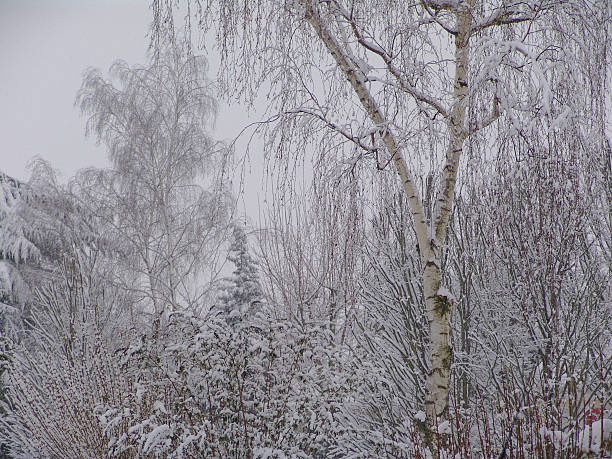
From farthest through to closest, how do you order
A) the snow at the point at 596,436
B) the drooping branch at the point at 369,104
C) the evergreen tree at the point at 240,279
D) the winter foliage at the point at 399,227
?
the evergreen tree at the point at 240,279 < the drooping branch at the point at 369,104 < the winter foliage at the point at 399,227 < the snow at the point at 596,436

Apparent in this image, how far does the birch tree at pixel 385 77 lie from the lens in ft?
11.4

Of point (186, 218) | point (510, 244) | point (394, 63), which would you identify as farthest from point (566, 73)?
point (186, 218)

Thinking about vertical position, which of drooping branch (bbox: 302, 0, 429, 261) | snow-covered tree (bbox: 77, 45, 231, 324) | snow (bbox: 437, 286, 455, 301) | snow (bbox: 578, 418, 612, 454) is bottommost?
snow (bbox: 578, 418, 612, 454)

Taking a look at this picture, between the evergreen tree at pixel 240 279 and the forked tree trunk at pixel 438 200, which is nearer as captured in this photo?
the forked tree trunk at pixel 438 200

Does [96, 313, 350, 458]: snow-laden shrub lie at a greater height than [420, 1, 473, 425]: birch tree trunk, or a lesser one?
lesser

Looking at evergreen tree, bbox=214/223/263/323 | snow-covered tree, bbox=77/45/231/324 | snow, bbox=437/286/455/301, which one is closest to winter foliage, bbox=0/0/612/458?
snow, bbox=437/286/455/301

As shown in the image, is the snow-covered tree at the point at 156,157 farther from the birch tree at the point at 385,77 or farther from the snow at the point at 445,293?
the snow at the point at 445,293

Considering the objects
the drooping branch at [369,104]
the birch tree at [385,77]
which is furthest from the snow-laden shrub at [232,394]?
the drooping branch at [369,104]

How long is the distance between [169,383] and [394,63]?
2.93 m

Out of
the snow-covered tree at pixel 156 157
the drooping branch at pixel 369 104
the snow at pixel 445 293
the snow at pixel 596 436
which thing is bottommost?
the snow at pixel 596 436

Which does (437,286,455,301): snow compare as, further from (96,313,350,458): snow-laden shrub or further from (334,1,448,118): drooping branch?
(334,1,448,118): drooping branch

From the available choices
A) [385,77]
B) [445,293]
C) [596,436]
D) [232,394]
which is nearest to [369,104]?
[385,77]

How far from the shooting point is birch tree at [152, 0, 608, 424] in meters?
3.47

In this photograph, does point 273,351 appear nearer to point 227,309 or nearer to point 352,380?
point 352,380
